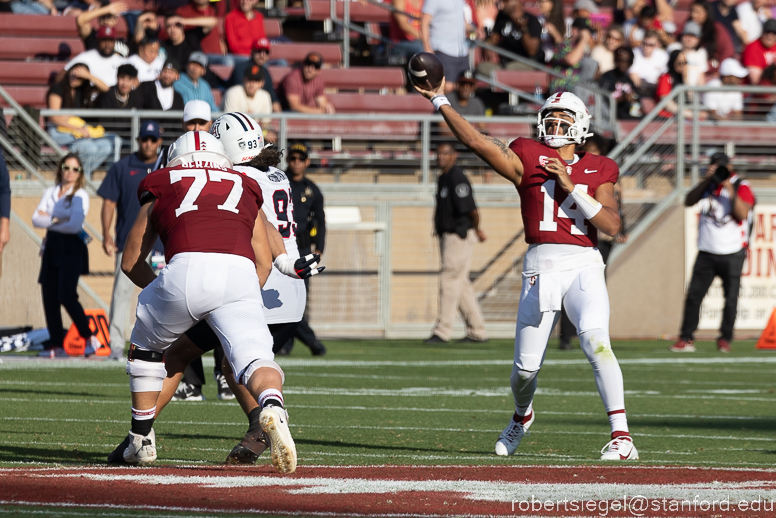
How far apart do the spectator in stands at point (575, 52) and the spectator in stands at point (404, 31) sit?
221 cm

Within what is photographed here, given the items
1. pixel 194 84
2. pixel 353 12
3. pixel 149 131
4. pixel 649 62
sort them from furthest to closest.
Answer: pixel 649 62, pixel 353 12, pixel 194 84, pixel 149 131

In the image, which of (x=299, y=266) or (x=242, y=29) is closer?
(x=299, y=266)

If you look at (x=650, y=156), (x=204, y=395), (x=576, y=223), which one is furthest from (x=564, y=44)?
(x=576, y=223)

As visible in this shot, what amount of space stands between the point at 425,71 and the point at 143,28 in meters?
11.8

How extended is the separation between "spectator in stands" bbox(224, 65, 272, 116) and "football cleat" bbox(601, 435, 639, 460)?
431 inches

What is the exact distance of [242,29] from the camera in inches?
738

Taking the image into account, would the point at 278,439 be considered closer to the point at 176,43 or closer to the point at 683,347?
the point at 683,347

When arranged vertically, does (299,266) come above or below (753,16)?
below

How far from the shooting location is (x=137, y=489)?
4.98 metres

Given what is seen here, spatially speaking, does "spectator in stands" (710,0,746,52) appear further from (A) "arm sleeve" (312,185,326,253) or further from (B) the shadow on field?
(B) the shadow on field

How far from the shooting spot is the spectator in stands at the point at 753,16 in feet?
74.9

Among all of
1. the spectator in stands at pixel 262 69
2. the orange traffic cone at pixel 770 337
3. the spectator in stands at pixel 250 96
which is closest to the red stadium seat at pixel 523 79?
the spectator in stands at pixel 262 69

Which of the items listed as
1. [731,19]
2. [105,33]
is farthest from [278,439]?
[731,19]

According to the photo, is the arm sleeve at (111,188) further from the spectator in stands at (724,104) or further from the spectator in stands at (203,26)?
the spectator in stands at (724,104)
